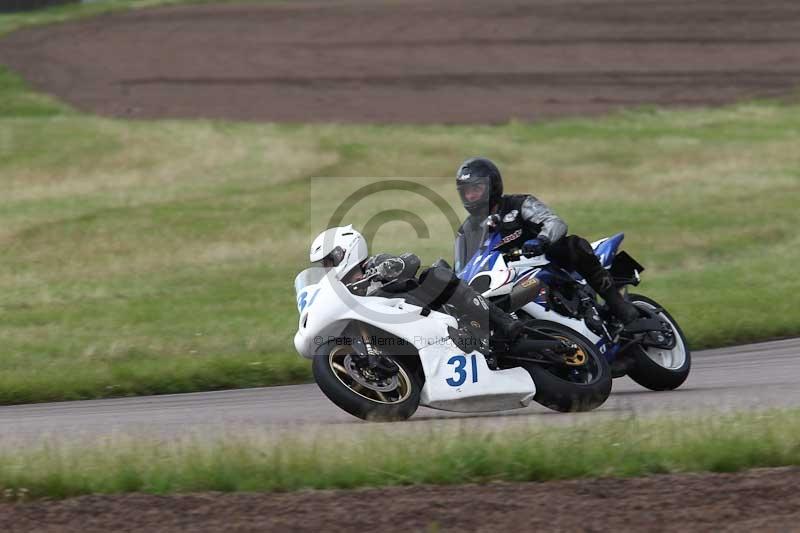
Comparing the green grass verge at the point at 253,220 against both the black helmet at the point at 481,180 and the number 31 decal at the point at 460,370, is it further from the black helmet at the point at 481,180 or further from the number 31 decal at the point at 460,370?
the number 31 decal at the point at 460,370

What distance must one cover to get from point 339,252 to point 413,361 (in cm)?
89

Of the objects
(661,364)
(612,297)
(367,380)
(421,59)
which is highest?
(421,59)

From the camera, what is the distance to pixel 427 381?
846cm

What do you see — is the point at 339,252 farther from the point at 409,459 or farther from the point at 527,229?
the point at 409,459

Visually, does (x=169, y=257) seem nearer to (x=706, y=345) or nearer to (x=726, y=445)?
(x=706, y=345)

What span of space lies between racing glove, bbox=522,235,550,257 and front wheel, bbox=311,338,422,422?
54.5 inches

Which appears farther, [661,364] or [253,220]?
[253,220]

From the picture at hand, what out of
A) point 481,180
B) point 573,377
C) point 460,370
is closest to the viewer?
point 460,370

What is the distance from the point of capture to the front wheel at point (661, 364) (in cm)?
964

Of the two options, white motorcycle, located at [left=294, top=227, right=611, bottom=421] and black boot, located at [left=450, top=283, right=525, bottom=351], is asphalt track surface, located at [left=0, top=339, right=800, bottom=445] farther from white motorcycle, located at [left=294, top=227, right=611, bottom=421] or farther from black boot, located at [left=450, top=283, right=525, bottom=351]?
black boot, located at [left=450, top=283, right=525, bottom=351]

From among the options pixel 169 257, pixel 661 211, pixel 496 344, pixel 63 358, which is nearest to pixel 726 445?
pixel 496 344

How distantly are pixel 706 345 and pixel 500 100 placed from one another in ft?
80.5

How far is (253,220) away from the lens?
23344mm

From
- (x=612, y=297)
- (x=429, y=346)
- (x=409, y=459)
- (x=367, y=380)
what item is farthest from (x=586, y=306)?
(x=409, y=459)
